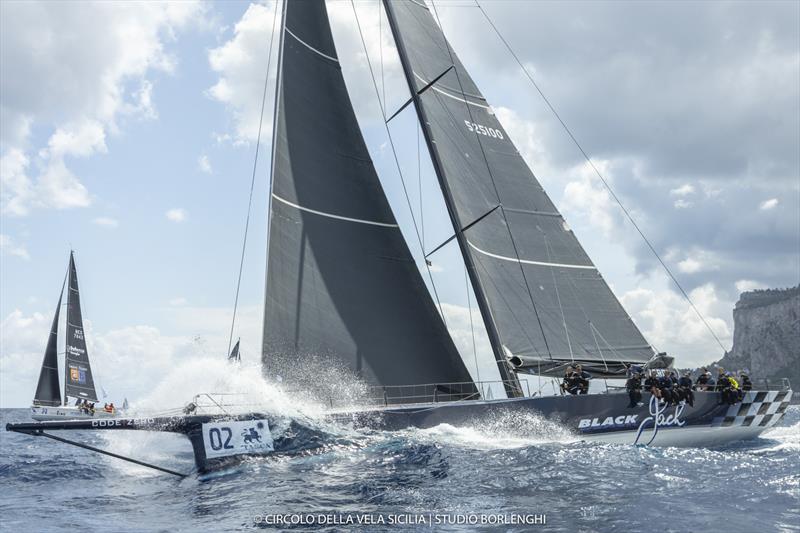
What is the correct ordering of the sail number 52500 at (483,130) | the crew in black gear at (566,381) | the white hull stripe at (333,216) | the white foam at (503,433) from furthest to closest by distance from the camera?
1. the sail number 52500 at (483,130)
2. the white hull stripe at (333,216)
3. the crew in black gear at (566,381)
4. the white foam at (503,433)

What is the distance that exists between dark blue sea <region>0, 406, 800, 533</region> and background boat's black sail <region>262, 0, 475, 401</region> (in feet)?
6.28

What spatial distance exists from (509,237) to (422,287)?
2.61 metres

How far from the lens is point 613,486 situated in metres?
8.67

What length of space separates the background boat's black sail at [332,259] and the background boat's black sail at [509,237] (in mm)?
1483

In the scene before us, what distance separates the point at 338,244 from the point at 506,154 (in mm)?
5447

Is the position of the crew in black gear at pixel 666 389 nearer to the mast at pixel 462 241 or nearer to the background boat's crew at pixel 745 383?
the background boat's crew at pixel 745 383

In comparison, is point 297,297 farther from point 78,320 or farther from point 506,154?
point 78,320

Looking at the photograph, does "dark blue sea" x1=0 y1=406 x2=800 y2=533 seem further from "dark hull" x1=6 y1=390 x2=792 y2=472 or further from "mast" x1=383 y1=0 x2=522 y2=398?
"mast" x1=383 y1=0 x2=522 y2=398

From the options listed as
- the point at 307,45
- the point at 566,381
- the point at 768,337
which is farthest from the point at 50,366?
the point at 768,337

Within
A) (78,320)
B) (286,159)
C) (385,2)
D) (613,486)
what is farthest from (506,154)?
(78,320)

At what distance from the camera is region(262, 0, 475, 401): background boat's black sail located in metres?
12.4

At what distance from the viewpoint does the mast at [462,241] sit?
1375 centimetres

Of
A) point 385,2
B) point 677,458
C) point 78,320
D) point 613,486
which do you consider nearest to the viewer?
point 613,486

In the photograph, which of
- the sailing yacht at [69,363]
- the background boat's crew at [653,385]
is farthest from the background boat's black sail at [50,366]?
the background boat's crew at [653,385]
